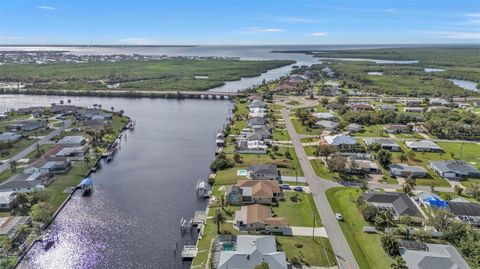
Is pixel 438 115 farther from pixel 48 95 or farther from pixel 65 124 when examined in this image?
pixel 48 95

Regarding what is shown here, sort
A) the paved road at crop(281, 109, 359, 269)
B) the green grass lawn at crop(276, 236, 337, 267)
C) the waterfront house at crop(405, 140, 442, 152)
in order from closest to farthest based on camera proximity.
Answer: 1. the green grass lawn at crop(276, 236, 337, 267)
2. the paved road at crop(281, 109, 359, 269)
3. the waterfront house at crop(405, 140, 442, 152)

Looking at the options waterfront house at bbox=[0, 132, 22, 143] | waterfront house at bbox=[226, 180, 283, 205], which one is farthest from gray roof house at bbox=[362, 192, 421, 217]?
waterfront house at bbox=[0, 132, 22, 143]

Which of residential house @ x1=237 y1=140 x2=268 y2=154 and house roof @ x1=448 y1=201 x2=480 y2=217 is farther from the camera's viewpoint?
residential house @ x1=237 y1=140 x2=268 y2=154

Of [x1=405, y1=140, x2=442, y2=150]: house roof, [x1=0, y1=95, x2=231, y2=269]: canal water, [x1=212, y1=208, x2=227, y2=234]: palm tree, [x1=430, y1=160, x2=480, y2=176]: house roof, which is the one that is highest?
[x1=405, y1=140, x2=442, y2=150]: house roof

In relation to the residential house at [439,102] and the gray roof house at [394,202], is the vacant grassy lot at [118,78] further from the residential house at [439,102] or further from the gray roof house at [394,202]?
the gray roof house at [394,202]

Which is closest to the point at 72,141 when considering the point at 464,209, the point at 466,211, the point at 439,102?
the point at 464,209

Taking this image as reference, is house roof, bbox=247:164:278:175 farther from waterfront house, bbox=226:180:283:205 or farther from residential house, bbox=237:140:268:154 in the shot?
residential house, bbox=237:140:268:154

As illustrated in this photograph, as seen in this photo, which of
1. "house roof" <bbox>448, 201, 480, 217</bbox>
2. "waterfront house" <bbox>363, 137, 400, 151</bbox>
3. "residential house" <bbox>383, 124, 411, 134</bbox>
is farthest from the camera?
"residential house" <bbox>383, 124, 411, 134</bbox>

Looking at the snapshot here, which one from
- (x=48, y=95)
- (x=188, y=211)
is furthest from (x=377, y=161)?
(x=48, y=95)
